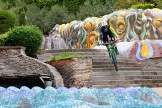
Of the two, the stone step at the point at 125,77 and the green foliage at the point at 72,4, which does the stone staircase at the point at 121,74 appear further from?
the green foliage at the point at 72,4

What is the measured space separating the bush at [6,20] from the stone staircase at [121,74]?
1758mm

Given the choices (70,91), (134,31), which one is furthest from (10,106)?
(134,31)

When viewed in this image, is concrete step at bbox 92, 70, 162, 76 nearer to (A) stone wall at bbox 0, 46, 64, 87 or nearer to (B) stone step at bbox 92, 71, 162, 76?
(B) stone step at bbox 92, 71, 162, 76

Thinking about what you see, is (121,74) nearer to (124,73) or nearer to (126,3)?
(124,73)

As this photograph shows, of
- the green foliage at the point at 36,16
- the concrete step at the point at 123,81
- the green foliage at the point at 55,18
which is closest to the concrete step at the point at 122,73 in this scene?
the concrete step at the point at 123,81

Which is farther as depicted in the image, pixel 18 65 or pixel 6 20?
pixel 6 20

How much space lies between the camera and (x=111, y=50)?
1612 centimetres

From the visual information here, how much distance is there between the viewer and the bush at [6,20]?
713 inches

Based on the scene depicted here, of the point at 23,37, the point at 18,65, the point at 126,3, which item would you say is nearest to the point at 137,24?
the point at 23,37

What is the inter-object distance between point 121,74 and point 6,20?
16.4ft

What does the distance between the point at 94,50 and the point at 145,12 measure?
3301 mm

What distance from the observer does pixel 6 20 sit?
18.3m

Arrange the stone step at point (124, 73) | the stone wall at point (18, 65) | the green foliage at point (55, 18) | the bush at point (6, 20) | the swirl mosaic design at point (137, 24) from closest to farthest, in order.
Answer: the stone wall at point (18, 65), the stone step at point (124, 73), the bush at point (6, 20), the swirl mosaic design at point (137, 24), the green foliage at point (55, 18)

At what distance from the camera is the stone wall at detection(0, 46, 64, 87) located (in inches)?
563
